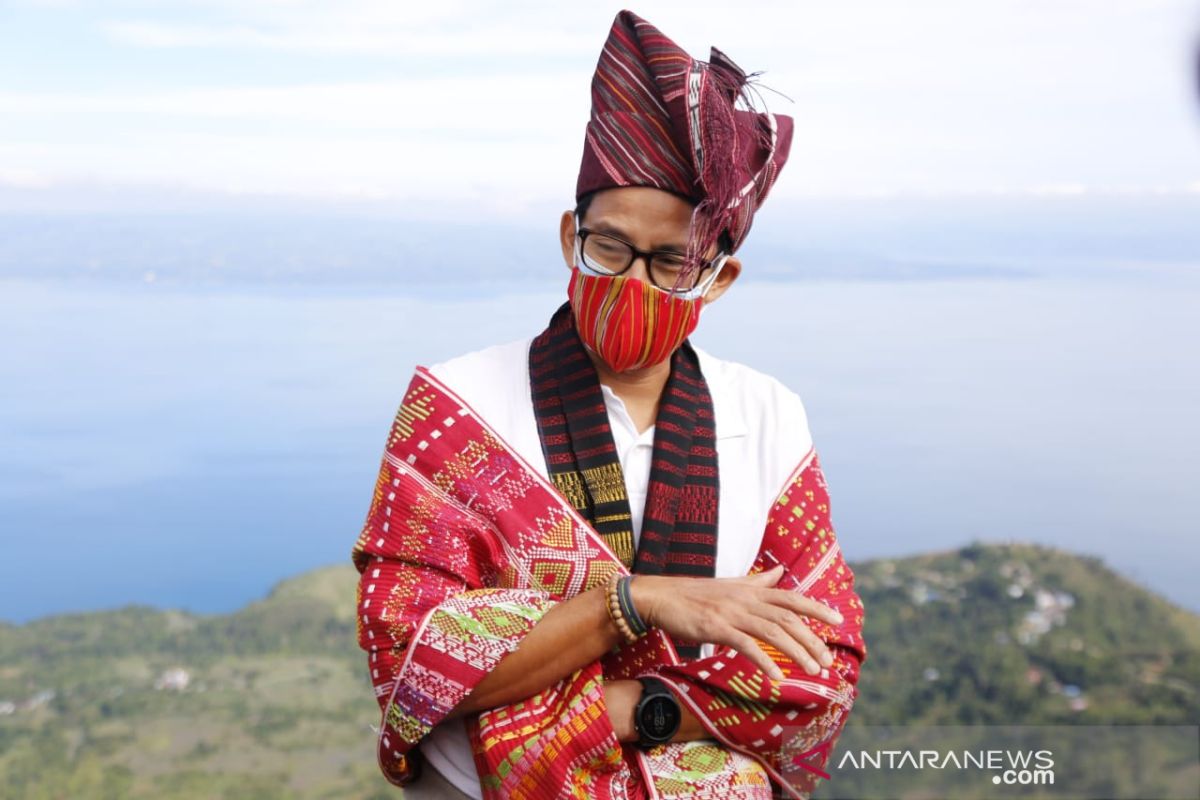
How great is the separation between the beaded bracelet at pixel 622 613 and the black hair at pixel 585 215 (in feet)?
2.14

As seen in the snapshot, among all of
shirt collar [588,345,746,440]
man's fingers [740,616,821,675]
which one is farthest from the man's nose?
man's fingers [740,616,821,675]

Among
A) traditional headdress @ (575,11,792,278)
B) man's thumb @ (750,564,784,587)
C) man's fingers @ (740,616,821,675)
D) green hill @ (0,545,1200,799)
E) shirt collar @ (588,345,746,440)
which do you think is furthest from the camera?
green hill @ (0,545,1200,799)

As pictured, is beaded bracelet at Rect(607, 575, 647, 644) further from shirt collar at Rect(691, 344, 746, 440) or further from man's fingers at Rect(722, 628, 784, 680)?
shirt collar at Rect(691, 344, 746, 440)

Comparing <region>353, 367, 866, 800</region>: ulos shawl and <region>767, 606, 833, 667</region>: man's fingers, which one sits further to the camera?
<region>353, 367, 866, 800</region>: ulos shawl

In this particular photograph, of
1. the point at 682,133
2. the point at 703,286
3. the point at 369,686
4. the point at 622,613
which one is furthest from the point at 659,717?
the point at 369,686

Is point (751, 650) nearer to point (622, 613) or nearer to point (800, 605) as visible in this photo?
point (800, 605)

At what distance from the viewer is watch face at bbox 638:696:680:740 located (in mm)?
2127

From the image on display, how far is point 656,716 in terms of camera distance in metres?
2.13

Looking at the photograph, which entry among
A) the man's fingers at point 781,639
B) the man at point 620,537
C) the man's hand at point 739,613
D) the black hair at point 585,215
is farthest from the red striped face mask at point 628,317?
the man's fingers at point 781,639

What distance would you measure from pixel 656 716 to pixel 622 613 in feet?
0.79

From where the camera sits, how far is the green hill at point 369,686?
40.3 ft

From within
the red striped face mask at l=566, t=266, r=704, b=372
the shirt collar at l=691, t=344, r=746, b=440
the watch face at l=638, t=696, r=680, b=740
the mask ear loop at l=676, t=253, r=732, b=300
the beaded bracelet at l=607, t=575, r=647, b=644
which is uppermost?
the mask ear loop at l=676, t=253, r=732, b=300

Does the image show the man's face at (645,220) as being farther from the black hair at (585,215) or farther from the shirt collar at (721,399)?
the shirt collar at (721,399)

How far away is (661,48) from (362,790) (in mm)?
10135
